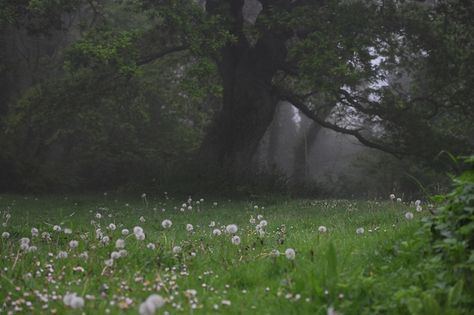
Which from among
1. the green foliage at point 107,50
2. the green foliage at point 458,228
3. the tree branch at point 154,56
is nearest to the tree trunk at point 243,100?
the tree branch at point 154,56

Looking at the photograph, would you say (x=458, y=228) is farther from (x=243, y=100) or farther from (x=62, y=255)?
(x=243, y=100)

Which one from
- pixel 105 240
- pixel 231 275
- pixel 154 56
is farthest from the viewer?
pixel 154 56

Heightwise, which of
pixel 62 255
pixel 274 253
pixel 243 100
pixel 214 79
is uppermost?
pixel 214 79

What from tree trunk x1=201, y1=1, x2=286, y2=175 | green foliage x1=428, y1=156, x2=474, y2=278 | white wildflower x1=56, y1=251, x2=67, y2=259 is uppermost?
tree trunk x1=201, y1=1, x2=286, y2=175

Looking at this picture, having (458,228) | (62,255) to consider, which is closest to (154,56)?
(62,255)

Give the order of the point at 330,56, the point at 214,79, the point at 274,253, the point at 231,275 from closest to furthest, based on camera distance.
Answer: the point at 231,275
the point at 274,253
the point at 330,56
the point at 214,79

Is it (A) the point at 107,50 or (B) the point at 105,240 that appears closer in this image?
(B) the point at 105,240

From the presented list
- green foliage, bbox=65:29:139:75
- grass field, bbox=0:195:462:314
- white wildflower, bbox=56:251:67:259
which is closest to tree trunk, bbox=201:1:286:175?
green foliage, bbox=65:29:139:75

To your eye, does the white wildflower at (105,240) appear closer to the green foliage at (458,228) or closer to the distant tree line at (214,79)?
the green foliage at (458,228)

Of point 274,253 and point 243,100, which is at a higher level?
point 243,100

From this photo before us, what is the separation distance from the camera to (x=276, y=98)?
70.4 ft

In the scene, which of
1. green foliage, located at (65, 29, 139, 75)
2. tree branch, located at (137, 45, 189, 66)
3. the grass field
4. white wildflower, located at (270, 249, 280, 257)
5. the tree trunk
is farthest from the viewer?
the tree trunk

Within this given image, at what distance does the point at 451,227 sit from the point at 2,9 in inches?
606

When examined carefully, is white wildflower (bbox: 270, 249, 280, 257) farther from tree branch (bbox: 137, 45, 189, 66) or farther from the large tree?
tree branch (bbox: 137, 45, 189, 66)
